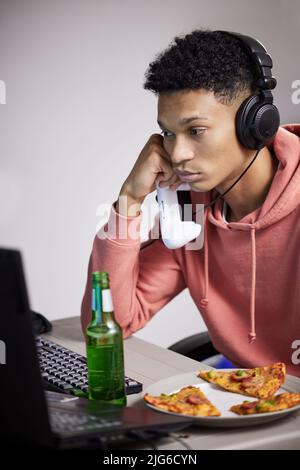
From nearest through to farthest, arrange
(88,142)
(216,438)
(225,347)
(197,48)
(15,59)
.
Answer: (216,438) → (197,48) → (225,347) → (15,59) → (88,142)

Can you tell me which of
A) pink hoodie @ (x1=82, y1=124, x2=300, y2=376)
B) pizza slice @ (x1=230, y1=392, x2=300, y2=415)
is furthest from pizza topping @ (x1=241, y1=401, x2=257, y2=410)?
pink hoodie @ (x1=82, y1=124, x2=300, y2=376)

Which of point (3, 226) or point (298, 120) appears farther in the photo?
point (298, 120)

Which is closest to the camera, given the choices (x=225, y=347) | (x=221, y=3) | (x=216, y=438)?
(x=216, y=438)

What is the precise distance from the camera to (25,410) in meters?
0.74

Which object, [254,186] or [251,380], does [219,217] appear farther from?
[251,380]

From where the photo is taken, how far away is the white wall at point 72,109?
245cm

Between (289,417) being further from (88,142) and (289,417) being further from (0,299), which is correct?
(88,142)

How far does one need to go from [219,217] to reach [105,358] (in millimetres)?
628

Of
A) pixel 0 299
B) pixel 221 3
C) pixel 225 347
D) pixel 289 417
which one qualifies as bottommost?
pixel 225 347

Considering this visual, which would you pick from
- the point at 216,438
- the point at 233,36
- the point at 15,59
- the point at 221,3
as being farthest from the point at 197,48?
the point at 221,3

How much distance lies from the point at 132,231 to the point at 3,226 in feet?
3.74

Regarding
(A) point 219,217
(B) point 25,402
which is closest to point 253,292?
(A) point 219,217

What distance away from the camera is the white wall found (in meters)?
2.45

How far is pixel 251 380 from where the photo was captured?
42.2 inches
